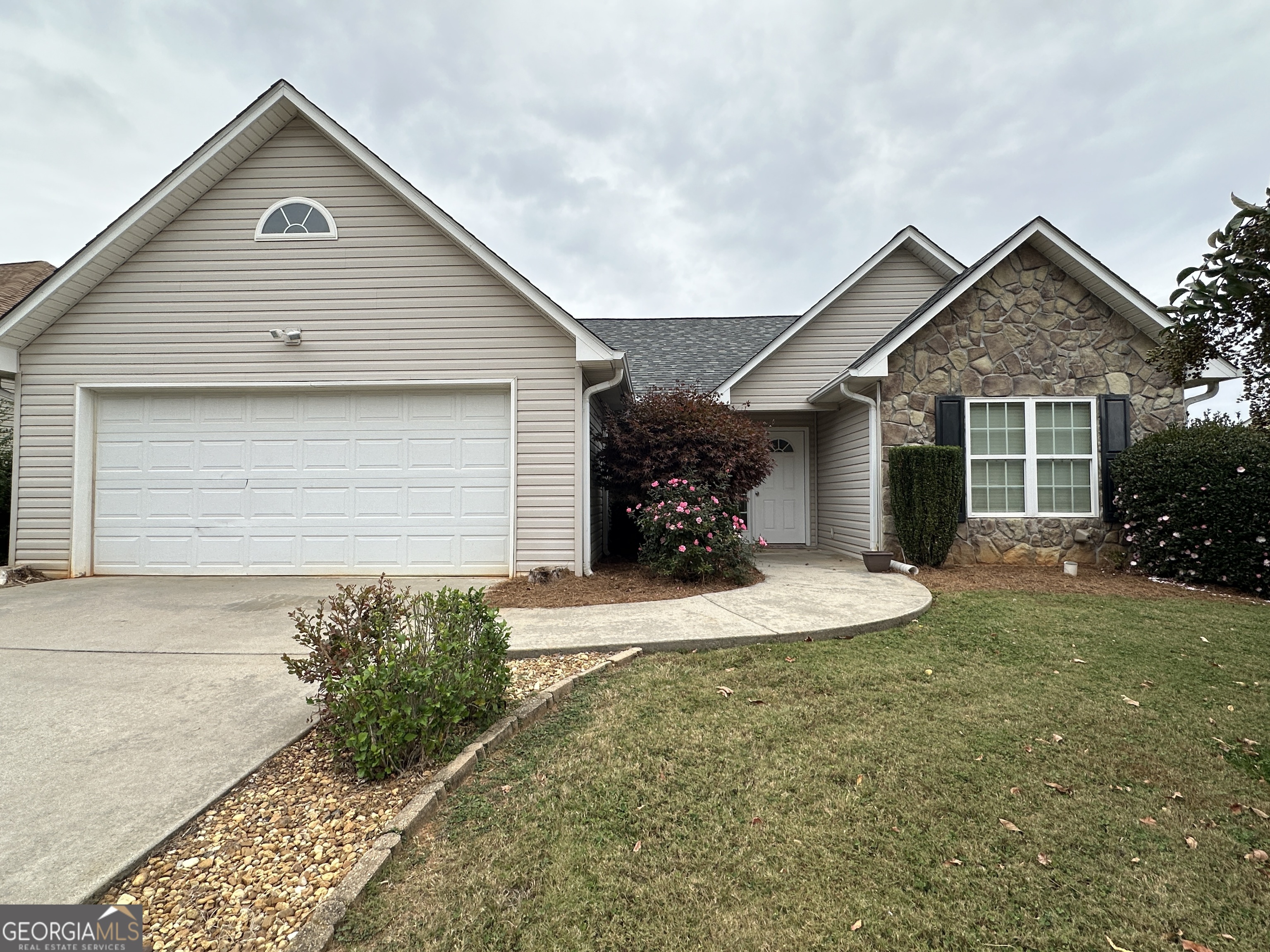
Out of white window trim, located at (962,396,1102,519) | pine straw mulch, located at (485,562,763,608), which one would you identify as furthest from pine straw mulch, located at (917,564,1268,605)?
pine straw mulch, located at (485,562,763,608)

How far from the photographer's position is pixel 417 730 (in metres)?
2.67

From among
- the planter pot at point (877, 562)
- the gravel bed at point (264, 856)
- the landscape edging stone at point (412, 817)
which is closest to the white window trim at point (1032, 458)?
the planter pot at point (877, 562)

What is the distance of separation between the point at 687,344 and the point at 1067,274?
729 cm

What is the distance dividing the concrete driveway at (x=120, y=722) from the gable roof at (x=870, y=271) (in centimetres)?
813

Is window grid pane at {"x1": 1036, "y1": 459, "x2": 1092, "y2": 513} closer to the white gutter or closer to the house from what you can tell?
the white gutter

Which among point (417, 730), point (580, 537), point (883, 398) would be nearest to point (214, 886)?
point (417, 730)

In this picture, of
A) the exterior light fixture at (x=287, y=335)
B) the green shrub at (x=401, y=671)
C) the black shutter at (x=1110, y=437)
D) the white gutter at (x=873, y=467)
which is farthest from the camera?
the white gutter at (x=873, y=467)

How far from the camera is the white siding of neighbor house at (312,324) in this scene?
294 inches

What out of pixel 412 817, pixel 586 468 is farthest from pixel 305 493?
pixel 412 817

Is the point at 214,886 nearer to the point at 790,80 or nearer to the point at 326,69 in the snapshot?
the point at 326,69

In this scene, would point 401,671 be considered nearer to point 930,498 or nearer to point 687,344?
point 930,498

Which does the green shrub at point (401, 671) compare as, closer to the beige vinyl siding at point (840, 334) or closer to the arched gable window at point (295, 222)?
the arched gable window at point (295, 222)

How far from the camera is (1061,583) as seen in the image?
7301 mm

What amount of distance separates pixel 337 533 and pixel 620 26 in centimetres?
933
